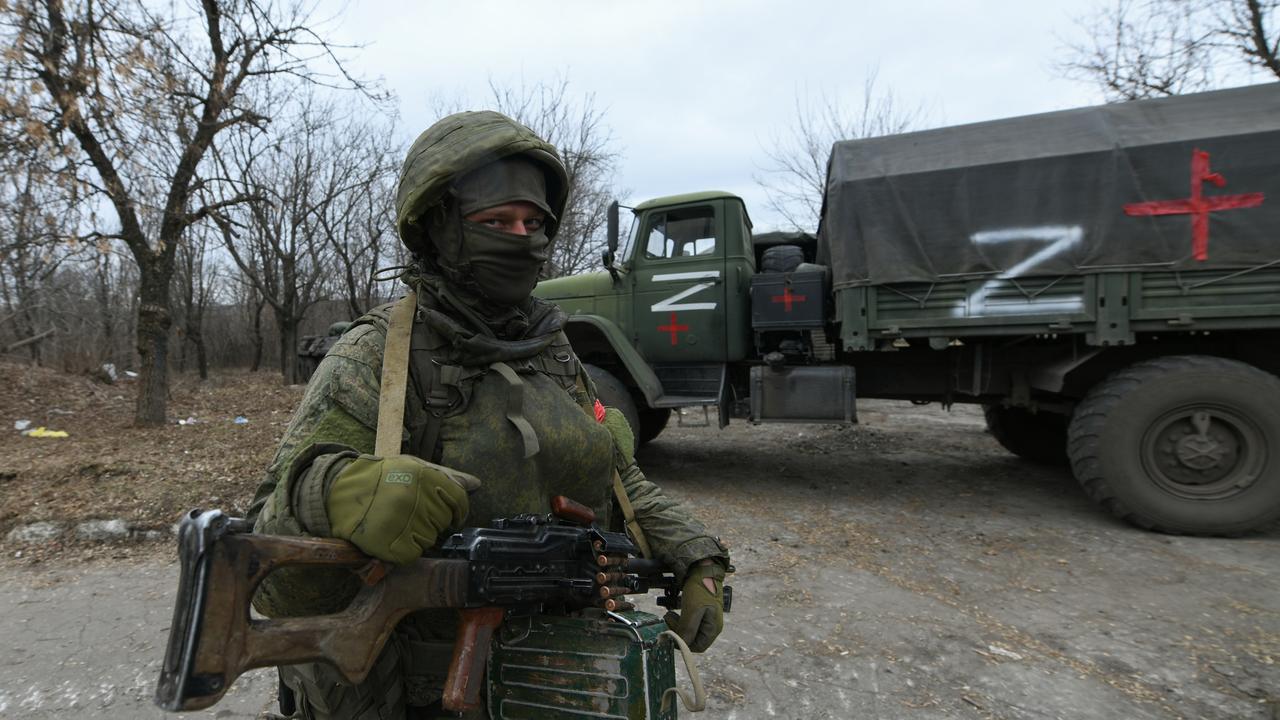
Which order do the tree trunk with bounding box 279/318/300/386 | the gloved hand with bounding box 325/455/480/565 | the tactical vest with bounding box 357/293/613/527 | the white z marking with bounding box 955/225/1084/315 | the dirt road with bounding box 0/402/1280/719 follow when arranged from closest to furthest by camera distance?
the gloved hand with bounding box 325/455/480/565
the tactical vest with bounding box 357/293/613/527
the dirt road with bounding box 0/402/1280/719
the white z marking with bounding box 955/225/1084/315
the tree trunk with bounding box 279/318/300/386

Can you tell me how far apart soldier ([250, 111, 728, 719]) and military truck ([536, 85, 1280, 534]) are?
3.87 m

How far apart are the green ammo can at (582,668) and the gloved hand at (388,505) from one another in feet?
1.17

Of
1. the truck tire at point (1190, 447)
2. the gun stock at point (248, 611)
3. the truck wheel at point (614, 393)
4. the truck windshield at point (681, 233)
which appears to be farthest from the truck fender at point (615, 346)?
the gun stock at point (248, 611)

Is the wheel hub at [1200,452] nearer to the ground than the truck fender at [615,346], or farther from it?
nearer to the ground

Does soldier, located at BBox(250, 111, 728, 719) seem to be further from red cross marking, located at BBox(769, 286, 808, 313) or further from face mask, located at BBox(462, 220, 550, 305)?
red cross marking, located at BBox(769, 286, 808, 313)

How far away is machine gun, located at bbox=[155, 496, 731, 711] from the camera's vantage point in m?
0.90

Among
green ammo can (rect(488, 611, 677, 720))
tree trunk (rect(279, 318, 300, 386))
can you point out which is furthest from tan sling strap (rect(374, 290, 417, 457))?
tree trunk (rect(279, 318, 300, 386))

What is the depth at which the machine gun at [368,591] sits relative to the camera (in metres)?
0.90

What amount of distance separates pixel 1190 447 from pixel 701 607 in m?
4.28

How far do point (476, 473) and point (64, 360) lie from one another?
46.7ft

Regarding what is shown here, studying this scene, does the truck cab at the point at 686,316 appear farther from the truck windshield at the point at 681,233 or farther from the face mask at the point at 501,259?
the face mask at the point at 501,259

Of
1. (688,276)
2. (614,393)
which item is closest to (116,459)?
(614,393)

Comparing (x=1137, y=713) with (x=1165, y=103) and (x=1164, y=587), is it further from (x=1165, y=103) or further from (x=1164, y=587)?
(x=1165, y=103)

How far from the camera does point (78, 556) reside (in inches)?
157
